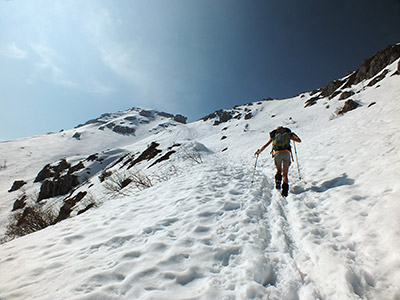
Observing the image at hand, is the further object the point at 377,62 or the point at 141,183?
the point at 377,62

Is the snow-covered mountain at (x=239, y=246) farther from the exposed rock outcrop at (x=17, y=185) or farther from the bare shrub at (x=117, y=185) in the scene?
the exposed rock outcrop at (x=17, y=185)

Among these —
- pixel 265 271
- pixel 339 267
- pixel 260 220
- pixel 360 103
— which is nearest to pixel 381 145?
pixel 260 220

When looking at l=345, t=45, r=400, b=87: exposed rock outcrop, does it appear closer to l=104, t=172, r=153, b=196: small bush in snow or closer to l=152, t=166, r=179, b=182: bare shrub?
l=152, t=166, r=179, b=182: bare shrub

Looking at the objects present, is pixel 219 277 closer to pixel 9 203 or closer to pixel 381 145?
pixel 381 145

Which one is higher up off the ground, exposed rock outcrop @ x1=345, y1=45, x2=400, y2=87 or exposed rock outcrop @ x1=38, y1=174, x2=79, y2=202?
exposed rock outcrop @ x1=345, y1=45, x2=400, y2=87

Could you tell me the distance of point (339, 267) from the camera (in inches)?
83.3

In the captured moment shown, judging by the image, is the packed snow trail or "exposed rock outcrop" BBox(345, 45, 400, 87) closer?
the packed snow trail

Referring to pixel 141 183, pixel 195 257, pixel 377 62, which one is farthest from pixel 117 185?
pixel 377 62

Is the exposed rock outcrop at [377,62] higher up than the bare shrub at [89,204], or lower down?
higher up

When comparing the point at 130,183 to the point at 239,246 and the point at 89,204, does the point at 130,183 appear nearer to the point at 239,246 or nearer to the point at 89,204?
the point at 89,204

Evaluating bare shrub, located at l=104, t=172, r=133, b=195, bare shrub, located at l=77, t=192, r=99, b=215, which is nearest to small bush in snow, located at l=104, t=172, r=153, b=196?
bare shrub, located at l=104, t=172, r=133, b=195

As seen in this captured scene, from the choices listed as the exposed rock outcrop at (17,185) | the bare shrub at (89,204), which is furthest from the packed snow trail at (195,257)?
the exposed rock outcrop at (17,185)

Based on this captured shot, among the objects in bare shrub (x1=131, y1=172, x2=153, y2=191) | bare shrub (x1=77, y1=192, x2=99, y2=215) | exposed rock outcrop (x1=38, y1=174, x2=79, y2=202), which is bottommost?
bare shrub (x1=77, y1=192, x2=99, y2=215)

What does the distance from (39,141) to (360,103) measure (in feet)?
358
